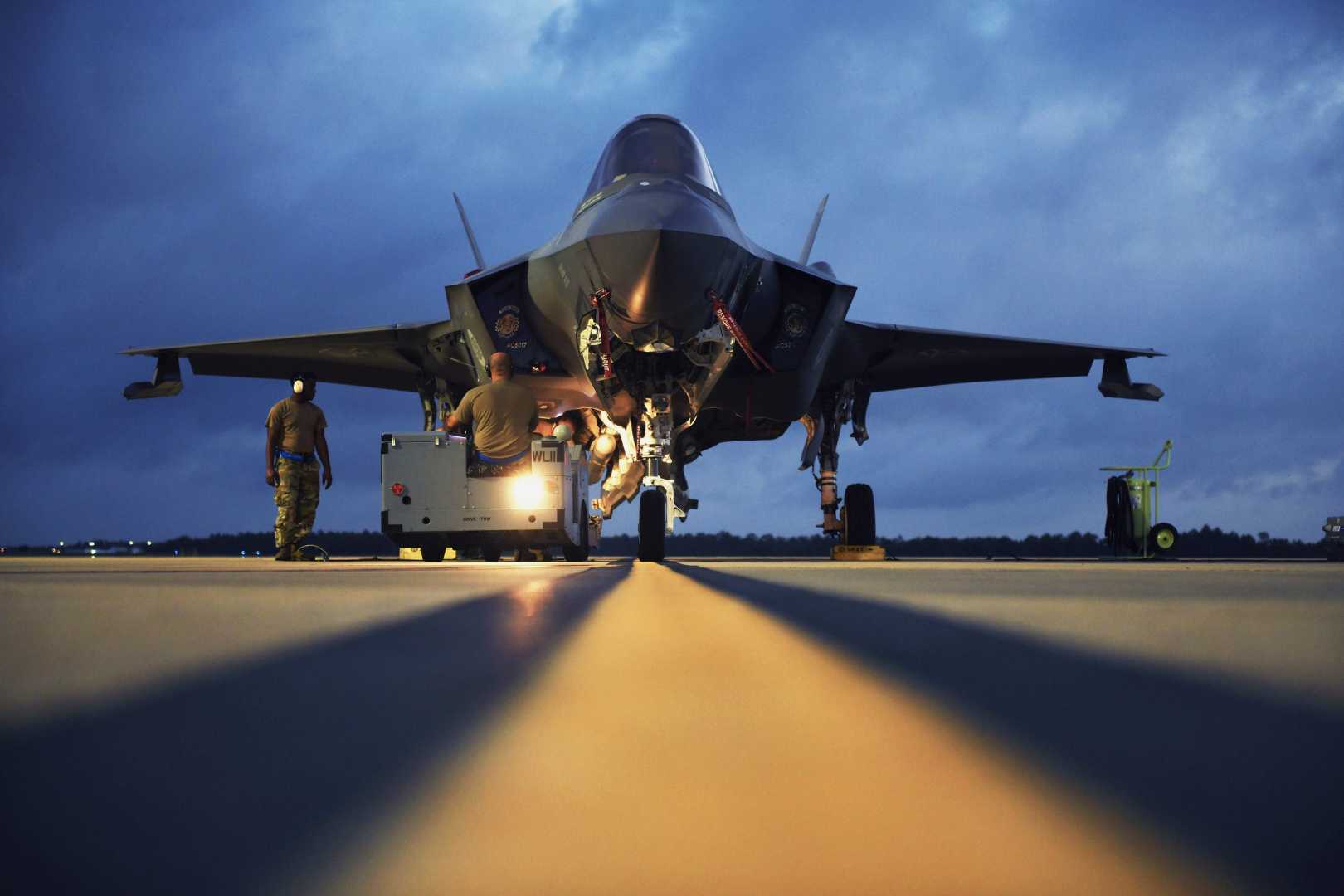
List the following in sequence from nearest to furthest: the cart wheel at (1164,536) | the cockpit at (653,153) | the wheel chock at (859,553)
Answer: the cockpit at (653,153), the wheel chock at (859,553), the cart wheel at (1164,536)

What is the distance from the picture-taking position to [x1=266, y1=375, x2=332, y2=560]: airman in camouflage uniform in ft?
25.7

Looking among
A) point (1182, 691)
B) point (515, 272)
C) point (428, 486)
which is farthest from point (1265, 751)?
point (515, 272)

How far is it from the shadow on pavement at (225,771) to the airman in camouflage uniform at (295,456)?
7425 mm

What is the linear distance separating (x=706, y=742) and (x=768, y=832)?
181 millimetres

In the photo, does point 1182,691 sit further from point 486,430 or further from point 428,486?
point 428,486

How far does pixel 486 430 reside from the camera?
618cm

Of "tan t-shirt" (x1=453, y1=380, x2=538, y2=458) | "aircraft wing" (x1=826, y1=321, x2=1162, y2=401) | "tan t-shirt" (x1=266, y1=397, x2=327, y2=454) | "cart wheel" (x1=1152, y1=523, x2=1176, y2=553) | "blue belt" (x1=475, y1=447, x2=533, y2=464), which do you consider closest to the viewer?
"tan t-shirt" (x1=453, y1=380, x2=538, y2=458)

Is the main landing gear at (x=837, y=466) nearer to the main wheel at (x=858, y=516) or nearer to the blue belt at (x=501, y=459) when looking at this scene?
the main wheel at (x=858, y=516)

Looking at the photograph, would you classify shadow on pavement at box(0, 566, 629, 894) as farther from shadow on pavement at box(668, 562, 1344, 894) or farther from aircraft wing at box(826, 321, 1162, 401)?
aircraft wing at box(826, 321, 1162, 401)

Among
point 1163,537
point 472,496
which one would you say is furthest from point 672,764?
point 1163,537

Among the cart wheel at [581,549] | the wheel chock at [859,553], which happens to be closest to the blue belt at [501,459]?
the cart wheel at [581,549]

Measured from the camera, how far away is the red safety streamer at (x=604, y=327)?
7.19 metres

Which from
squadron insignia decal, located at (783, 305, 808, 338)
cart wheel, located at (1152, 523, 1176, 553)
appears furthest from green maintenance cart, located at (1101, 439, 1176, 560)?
squadron insignia decal, located at (783, 305, 808, 338)

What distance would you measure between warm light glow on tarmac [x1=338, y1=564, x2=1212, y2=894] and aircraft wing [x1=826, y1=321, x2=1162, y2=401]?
11353 mm
